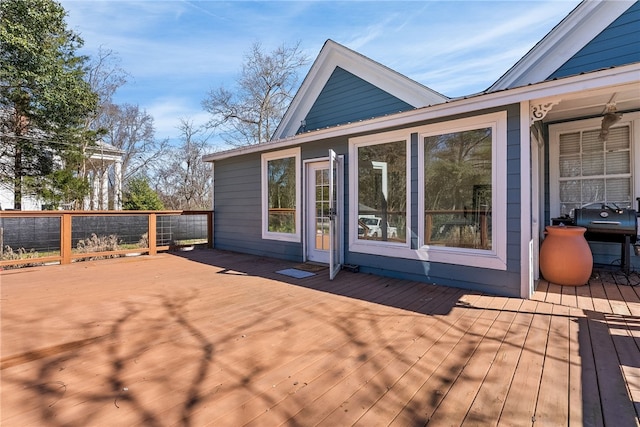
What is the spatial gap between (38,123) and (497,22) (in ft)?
43.1

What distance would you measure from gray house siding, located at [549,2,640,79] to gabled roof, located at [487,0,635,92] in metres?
0.08

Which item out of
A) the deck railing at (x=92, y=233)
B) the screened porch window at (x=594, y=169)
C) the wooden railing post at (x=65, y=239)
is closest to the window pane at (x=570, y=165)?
the screened porch window at (x=594, y=169)

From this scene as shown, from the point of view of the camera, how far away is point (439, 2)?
246 inches

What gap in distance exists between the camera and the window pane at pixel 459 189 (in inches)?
156

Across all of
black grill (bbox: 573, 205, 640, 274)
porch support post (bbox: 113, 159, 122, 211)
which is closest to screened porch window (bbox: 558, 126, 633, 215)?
black grill (bbox: 573, 205, 640, 274)

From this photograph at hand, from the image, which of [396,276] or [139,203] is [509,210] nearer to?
[396,276]

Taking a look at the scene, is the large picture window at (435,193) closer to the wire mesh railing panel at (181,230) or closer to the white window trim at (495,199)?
the white window trim at (495,199)

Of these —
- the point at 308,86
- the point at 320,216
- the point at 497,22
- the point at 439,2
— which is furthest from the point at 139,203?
the point at 497,22

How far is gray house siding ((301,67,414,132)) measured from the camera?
704cm

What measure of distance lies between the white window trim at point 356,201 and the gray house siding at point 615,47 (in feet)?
11.6

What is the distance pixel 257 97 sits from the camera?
16484 millimetres

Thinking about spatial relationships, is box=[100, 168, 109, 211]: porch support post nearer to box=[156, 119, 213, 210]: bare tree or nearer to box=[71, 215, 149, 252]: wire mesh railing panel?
box=[156, 119, 213, 210]: bare tree

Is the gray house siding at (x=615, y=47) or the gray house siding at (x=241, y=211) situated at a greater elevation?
the gray house siding at (x=615, y=47)

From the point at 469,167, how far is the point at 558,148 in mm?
2493
